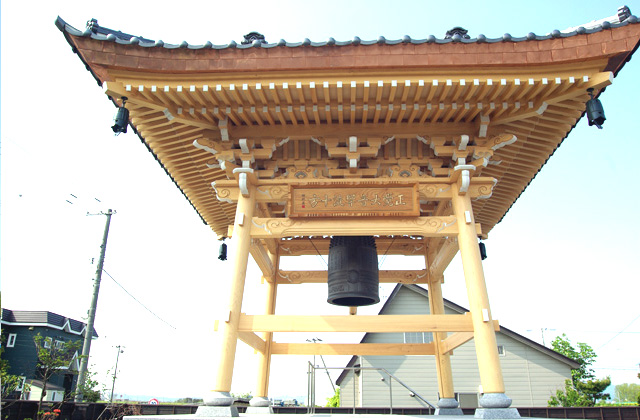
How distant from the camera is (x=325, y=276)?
9875mm

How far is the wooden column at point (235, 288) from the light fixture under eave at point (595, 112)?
4974 millimetres

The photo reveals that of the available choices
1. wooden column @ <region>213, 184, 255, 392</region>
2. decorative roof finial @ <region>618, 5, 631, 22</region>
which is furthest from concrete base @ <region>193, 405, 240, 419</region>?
decorative roof finial @ <region>618, 5, 631, 22</region>

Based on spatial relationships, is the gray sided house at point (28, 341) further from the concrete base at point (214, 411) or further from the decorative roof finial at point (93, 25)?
the decorative roof finial at point (93, 25)

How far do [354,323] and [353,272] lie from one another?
145 centimetres

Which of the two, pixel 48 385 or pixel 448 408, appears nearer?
pixel 448 408

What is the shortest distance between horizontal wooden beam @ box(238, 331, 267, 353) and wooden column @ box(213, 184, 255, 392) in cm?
34

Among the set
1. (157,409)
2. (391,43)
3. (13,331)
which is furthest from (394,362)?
(13,331)

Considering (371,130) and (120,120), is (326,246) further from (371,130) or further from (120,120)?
(120,120)

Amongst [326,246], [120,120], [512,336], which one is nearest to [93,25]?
[120,120]

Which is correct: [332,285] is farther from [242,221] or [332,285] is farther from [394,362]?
[394,362]

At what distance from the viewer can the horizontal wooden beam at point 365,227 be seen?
22.4ft

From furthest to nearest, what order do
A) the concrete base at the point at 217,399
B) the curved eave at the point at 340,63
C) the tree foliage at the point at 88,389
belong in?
the tree foliage at the point at 88,389, the curved eave at the point at 340,63, the concrete base at the point at 217,399

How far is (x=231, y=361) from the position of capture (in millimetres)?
6086

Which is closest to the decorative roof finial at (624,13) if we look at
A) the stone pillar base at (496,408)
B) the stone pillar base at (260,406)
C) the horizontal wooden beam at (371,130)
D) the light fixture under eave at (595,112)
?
the light fixture under eave at (595,112)
